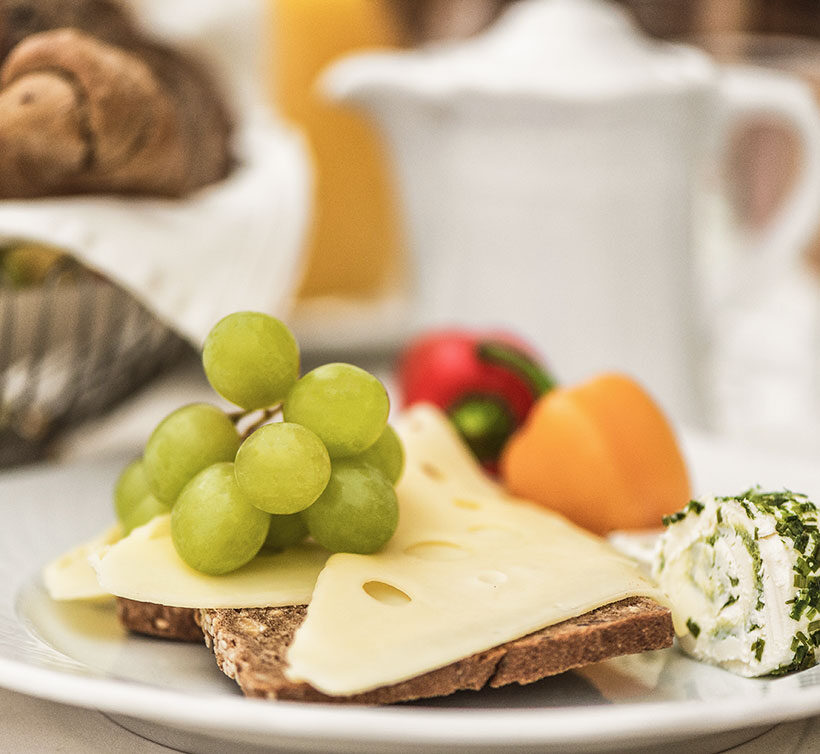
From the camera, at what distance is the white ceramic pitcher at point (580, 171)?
3.99 feet

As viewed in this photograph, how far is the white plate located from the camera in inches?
15.7

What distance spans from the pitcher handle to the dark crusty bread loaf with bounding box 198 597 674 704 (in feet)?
2.85

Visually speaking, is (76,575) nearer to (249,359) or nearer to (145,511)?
(145,511)

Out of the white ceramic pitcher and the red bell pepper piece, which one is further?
the white ceramic pitcher

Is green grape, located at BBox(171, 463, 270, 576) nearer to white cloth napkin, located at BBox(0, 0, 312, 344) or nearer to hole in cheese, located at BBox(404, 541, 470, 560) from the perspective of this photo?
hole in cheese, located at BBox(404, 541, 470, 560)

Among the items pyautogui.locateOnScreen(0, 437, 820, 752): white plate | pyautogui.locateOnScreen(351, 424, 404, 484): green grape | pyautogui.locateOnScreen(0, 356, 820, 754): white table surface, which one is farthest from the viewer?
pyautogui.locateOnScreen(351, 424, 404, 484): green grape

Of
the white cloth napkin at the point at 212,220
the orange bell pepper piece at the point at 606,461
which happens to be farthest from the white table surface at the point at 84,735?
the white cloth napkin at the point at 212,220

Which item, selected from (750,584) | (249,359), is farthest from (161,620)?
(750,584)

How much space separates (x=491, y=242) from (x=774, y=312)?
764 millimetres

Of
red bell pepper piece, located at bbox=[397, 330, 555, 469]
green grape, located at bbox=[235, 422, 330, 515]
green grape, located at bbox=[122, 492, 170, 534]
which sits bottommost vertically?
red bell pepper piece, located at bbox=[397, 330, 555, 469]

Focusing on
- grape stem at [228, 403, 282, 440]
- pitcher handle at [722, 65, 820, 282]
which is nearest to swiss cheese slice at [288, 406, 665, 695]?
grape stem at [228, 403, 282, 440]

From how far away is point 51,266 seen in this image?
827 millimetres

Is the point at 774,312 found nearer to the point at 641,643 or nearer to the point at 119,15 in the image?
the point at 119,15

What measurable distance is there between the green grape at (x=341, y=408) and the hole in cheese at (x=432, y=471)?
0.45 ft
